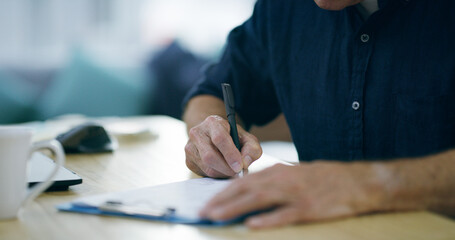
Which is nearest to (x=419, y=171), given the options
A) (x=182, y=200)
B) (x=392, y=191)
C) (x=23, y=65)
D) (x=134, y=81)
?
(x=392, y=191)

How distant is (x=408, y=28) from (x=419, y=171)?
0.50 m

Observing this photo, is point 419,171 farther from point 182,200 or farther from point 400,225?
point 182,200

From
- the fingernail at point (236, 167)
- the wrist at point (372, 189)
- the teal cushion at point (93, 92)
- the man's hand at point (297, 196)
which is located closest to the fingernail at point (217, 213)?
the man's hand at point (297, 196)

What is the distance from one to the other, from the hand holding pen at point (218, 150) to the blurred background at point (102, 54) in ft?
7.19

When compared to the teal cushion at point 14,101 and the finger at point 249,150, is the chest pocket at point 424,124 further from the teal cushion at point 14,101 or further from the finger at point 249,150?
the teal cushion at point 14,101

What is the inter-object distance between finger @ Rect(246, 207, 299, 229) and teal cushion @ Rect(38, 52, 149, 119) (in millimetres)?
2558

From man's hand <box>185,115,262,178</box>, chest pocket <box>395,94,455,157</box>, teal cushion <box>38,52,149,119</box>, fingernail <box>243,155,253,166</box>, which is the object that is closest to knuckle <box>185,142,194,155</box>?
man's hand <box>185,115,262,178</box>

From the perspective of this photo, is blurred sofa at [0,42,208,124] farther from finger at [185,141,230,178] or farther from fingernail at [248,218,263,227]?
fingernail at [248,218,263,227]

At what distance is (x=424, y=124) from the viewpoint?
41.1 inches

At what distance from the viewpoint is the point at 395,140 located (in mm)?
1090

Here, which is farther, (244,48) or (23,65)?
(23,65)

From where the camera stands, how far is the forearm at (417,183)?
62cm

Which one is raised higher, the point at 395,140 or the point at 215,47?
the point at 395,140

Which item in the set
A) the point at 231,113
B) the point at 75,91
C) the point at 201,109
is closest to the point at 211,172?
the point at 231,113
